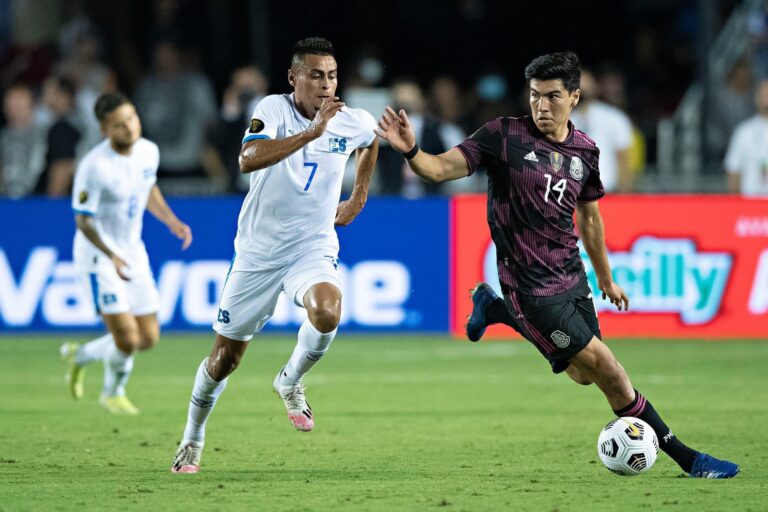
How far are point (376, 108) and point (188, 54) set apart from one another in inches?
115

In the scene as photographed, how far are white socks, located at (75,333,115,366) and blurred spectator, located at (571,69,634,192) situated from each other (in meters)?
6.07

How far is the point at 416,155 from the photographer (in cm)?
711

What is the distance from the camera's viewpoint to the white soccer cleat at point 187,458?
7820mm

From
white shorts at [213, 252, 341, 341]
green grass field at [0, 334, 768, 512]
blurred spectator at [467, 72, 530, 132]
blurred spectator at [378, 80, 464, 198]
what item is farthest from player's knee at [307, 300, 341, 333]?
blurred spectator at [467, 72, 530, 132]

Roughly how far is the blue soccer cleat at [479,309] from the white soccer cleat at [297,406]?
1104mm

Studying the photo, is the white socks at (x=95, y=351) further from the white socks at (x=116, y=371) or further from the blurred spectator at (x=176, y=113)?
the blurred spectator at (x=176, y=113)

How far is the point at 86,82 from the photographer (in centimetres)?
1797

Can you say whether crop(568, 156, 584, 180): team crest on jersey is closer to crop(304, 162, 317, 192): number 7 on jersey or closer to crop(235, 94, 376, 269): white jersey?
crop(235, 94, 376, 269): white jersey

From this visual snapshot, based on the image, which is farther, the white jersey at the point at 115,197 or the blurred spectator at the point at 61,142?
the blurred spectator at the point at 61,142

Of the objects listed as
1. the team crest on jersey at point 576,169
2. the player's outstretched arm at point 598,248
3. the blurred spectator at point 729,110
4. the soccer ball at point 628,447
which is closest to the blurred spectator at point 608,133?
the blurred spectator at point 729,110

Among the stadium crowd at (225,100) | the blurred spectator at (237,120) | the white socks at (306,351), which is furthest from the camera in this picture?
the blurred spectator at (237,120)

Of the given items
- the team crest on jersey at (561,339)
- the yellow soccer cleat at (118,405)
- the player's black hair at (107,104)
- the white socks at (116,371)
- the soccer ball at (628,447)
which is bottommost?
the yellow soccer cleat at (118,405)

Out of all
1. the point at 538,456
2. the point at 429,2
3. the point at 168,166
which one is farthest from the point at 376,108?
the point at 538,456

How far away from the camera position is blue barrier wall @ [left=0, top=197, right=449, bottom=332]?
15.2 m
